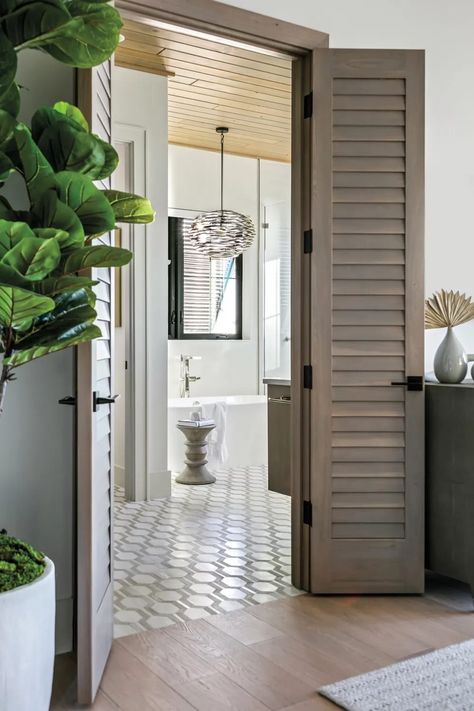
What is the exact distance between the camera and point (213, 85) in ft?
15.8

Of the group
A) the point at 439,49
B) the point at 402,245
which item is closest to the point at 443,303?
the point at 402,245

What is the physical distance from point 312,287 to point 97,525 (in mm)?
1358

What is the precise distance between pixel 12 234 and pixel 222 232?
468cm

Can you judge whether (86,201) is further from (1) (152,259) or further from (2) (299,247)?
(1) (152,259)

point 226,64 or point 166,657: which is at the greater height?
point 226,64

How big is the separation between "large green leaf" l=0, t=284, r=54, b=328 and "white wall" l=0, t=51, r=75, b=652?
838mm

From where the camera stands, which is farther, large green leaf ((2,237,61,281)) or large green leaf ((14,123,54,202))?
large green leaf ((14,123,54,202))

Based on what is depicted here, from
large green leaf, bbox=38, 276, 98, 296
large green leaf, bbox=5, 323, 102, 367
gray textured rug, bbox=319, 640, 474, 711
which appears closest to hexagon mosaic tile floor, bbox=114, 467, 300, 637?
gray textured rug, bbox=319, 640, 474, 711

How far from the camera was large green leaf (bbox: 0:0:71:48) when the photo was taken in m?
1.50

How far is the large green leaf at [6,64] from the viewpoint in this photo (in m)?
1.48

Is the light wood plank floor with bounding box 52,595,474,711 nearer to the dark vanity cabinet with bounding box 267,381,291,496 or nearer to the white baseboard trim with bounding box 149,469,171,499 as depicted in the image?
the dark vanity cabinet with bounding box 267,381,291,496

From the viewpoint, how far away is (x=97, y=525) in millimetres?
2061

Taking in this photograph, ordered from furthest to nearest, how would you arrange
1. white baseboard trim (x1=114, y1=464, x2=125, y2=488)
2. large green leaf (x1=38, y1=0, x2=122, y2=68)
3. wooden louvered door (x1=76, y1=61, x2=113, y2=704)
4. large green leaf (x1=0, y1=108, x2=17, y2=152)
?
1. white baseboard trim (x1=114, y1=464, x2=125, y2=488)
2. wooden louvered door (x1=76, y1=61, x2=113, y2=704)
3. large green leaf (x1=38, y1=0, x2=122, y2=68)
4. large green leaf (x1=0, y1=108, x2=17, y2=152)

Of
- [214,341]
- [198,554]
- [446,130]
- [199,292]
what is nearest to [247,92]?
[446,130]
